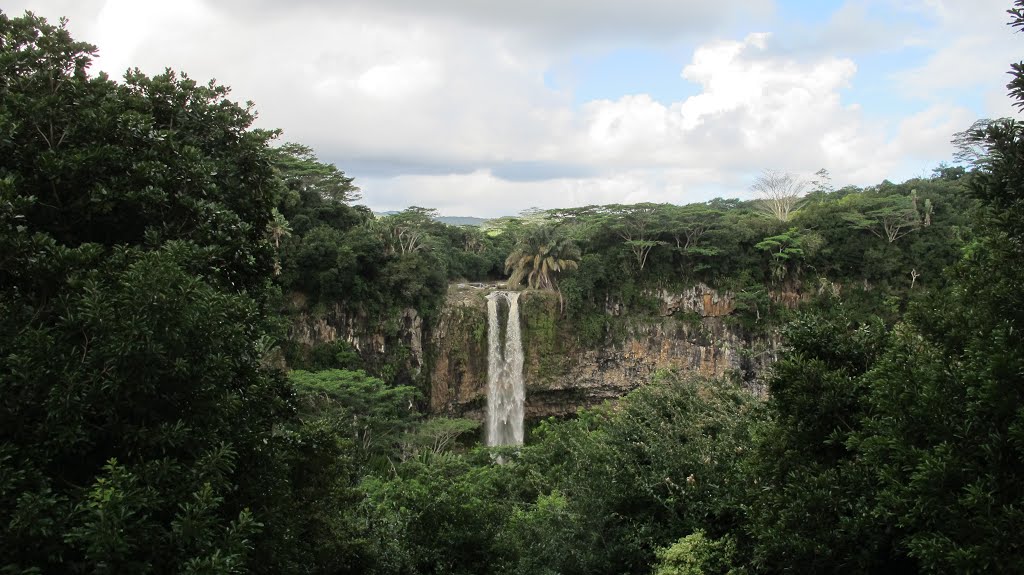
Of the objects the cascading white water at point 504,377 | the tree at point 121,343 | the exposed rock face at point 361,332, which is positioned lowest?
the cascading white water at point 504,377

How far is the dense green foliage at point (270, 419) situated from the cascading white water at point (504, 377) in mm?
16440

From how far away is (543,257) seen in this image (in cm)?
2708

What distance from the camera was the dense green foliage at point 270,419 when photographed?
12.2ft

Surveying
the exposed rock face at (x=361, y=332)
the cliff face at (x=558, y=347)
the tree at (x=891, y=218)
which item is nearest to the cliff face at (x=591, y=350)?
the cliff face at (x=558, y=347)

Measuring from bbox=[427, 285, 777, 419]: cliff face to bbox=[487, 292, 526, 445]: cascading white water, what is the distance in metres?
0.34

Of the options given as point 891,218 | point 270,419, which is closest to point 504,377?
point 891,218

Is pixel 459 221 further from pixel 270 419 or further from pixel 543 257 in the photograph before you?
pixel 270 419

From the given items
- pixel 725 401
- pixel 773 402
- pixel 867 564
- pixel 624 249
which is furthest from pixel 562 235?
pixel 867 564

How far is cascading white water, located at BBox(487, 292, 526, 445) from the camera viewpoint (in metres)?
26.3

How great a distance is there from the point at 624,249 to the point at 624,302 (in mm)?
2523

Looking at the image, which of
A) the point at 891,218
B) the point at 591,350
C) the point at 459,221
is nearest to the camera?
the point at 591,350

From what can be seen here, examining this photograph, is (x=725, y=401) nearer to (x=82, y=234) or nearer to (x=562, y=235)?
(x=82, y=234)

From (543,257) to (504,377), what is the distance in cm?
545

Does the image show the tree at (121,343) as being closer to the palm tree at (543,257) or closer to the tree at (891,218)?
the palm tree at (543,257)
